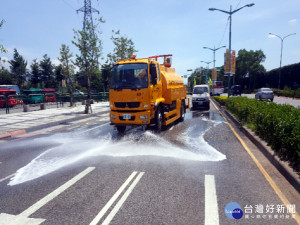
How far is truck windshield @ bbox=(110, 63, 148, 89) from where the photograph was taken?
382 inches

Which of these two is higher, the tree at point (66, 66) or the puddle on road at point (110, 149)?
the tree at point (66, 66)

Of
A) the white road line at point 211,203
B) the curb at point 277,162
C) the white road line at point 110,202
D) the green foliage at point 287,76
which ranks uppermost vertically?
the green foliage at point 287,76

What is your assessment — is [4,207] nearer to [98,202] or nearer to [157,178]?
[98,202]

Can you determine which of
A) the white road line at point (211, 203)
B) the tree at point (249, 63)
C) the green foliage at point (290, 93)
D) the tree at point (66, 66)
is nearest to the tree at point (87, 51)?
the tree at point (66, 66)

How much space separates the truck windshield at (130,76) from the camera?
9.70 metres

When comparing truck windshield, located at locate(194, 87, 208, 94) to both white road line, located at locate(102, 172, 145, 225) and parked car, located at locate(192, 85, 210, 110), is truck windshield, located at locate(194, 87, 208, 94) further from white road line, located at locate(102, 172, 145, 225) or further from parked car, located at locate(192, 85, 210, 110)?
white road line, located at locate(102, 172, 145, 225)

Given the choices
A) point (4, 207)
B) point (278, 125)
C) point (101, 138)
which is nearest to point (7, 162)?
point (4, 207)

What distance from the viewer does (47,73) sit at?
50.5 m

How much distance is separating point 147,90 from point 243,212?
6.59 meters

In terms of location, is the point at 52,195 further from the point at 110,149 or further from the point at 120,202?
the point at 110,149

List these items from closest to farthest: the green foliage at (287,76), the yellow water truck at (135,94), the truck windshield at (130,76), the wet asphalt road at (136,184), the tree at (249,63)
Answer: the wet asphalt road at (136,184) → the yellow water truck at (135,94) → the truck windshield at (130,76) → the green foliage at (287,76) → the tree at (249,63)

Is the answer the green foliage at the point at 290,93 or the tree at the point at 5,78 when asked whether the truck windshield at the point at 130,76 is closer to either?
the green foliage at the point at 290,93

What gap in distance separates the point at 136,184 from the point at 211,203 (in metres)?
1.59

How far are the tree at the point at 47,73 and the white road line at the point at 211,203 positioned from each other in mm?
52131
